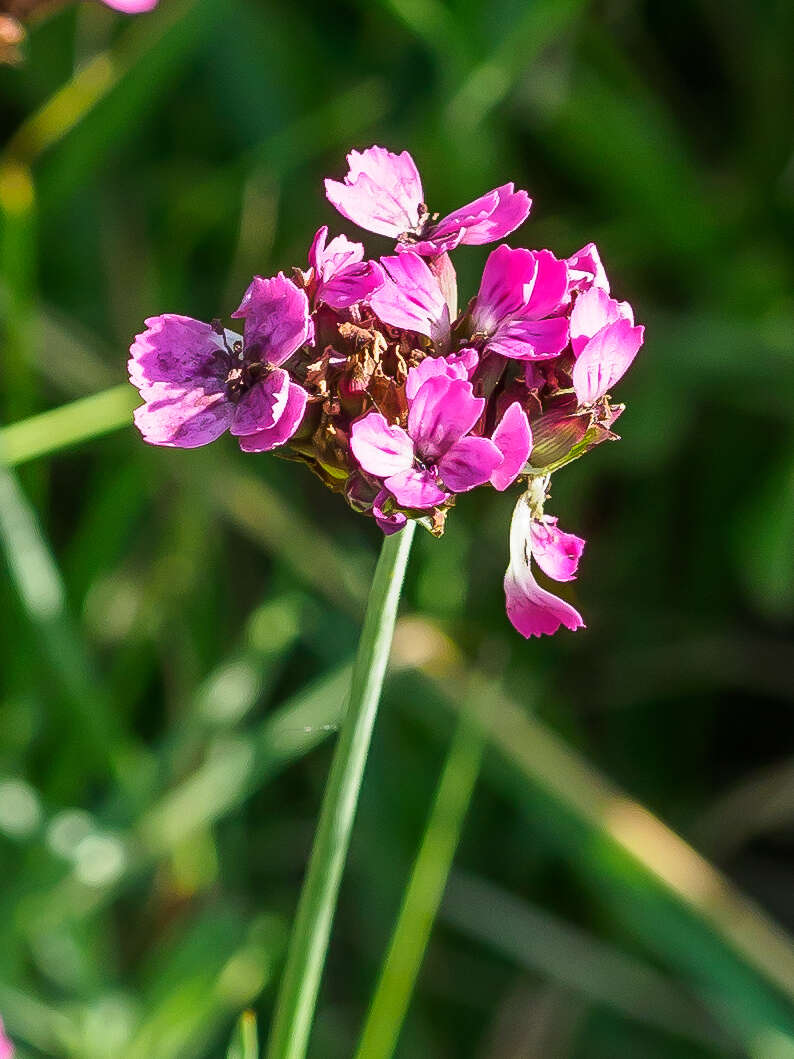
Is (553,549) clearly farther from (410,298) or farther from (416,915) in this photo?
(416,915)

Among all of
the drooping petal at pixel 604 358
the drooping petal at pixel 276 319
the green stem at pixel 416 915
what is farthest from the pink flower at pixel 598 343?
the green stem at pixel 416 915

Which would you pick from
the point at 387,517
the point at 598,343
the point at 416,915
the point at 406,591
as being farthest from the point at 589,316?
the point at 406,591

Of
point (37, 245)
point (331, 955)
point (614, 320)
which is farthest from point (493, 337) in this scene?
point (37, 245)

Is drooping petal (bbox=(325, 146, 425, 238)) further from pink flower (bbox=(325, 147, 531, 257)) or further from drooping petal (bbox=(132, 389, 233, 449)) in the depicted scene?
drooping petal (bbox=(132, 389, 233, 449))

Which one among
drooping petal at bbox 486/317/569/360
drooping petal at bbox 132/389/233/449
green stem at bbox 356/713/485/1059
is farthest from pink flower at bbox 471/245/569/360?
green stem at bbox 356/713/485/1059

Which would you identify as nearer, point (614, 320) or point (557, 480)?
point (614, 320)

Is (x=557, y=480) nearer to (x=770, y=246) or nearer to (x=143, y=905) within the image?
(x=770, y=246)

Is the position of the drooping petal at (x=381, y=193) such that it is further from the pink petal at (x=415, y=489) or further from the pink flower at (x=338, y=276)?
the pink petal at (x=415, y=489)
